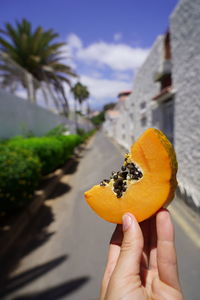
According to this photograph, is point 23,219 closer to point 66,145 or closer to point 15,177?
point 15,177

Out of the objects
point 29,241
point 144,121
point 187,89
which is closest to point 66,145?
point 144,121

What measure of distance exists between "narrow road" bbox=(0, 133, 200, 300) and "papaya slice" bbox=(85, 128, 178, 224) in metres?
1.82

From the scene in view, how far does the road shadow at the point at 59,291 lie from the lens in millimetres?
2598

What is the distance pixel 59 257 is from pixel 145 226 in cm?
221

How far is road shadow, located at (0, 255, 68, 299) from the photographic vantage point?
8.96 ft

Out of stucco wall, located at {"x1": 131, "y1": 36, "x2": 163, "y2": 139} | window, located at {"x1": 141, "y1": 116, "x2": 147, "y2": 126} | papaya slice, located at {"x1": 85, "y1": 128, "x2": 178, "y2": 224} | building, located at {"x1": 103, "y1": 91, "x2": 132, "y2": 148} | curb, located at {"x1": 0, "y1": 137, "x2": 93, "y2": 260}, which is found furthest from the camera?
building, located at {"x1": 103, "y1": 91, "x2": 132, "y2": 148}

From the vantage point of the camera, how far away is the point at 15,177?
12.5 feet

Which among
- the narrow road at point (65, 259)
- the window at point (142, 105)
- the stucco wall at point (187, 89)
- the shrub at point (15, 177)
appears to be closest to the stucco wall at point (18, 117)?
the shrub at point (15, 177)

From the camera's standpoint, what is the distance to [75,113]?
26250 millimetres

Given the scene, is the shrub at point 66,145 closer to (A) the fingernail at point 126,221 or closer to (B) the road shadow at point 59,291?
(B) the road shadow at point 59,291

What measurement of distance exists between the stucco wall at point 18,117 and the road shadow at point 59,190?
244cm

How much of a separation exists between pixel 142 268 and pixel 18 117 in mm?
7576

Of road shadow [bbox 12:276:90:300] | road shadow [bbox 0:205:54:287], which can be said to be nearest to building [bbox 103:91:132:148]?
road shadow [bbox 0:205:54:287]

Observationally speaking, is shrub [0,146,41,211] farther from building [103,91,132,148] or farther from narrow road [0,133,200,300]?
building [103,91,132,148]
